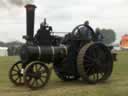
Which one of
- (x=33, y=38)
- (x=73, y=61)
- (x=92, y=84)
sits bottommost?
(x=92, y=84)

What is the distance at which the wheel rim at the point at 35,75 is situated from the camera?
384 inches

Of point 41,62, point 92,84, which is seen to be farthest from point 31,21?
point 92,84

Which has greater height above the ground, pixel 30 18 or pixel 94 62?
pixel 30 18

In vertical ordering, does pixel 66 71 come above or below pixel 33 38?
below

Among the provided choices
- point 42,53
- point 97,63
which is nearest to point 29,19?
point 42,53

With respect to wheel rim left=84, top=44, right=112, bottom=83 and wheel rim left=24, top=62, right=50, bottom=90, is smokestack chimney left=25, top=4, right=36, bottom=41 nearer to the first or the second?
wheel rim left=24, top=62, right=50, bottom=90

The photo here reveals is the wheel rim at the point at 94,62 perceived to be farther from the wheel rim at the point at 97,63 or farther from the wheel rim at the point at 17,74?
the wheel rim at the point at 17,74

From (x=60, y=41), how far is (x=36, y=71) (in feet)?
5.87

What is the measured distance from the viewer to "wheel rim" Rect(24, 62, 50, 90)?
9758 millimetres

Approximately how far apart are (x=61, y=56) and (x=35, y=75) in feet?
4.24

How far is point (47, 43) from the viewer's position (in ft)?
35.1

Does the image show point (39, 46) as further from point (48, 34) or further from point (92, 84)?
point (92, 84)

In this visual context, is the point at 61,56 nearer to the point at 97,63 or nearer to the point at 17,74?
the point at 97,63

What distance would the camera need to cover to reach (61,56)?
10.8 meters
